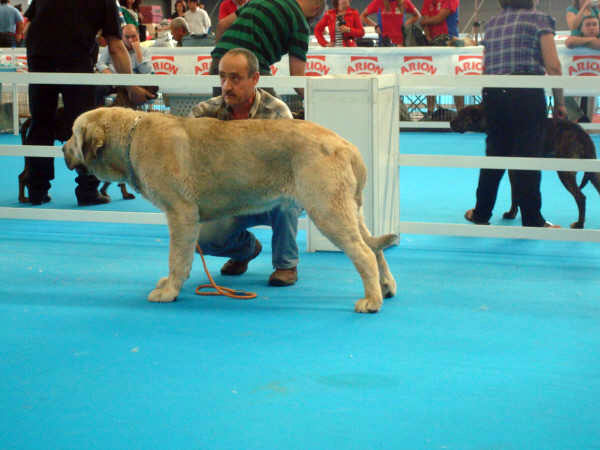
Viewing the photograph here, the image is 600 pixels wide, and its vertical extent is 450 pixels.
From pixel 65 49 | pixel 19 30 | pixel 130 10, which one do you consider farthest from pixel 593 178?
pixel 19 30

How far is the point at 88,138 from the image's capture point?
3.65 m

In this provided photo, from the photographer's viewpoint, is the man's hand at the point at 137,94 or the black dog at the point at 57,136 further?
the man's hand at the point at 137,94

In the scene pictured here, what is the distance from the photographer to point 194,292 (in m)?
3.99

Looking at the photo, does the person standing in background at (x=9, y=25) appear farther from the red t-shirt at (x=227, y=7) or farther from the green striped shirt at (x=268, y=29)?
the green striped shirt at (x=268, y=29)

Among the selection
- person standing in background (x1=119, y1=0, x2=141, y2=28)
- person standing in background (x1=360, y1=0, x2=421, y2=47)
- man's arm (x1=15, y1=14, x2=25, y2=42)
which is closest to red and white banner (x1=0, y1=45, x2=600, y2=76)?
person standing in background (x1=119, y1=0, x2=141, y2=28)

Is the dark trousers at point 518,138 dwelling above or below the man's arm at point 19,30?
below

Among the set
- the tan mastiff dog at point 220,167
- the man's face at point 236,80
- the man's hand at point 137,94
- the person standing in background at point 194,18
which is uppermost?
the person standing in background at point 194,18

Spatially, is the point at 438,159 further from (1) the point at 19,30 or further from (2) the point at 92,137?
(1) the point at 19,30

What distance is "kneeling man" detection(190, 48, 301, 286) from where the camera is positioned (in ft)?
12.9

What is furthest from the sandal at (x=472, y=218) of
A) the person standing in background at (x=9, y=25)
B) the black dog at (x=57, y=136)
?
the person standing in background at (x=9, y=25)

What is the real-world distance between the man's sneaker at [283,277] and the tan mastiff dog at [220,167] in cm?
51

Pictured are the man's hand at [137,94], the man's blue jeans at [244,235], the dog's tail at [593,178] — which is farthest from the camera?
the man's hand at [137,94]

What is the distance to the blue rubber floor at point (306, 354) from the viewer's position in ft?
7.50

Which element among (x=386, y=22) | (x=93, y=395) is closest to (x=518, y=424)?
(x=93, y=395)
